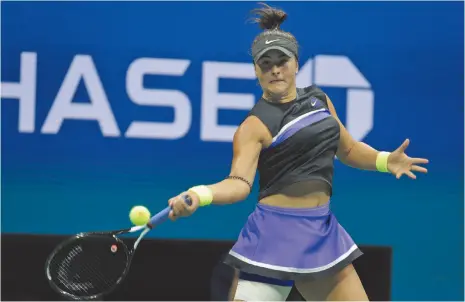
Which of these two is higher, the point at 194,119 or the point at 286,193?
the point at 194,119

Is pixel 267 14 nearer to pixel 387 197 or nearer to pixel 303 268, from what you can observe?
pixel 303 268

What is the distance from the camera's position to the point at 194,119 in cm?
629

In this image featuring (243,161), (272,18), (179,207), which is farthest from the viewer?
(272,18)

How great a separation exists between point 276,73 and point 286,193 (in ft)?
1.66

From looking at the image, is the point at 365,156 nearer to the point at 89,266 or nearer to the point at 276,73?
the point at 276,73

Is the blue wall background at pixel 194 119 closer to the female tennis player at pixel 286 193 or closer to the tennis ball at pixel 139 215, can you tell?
the female tennis player at pixel 286 193

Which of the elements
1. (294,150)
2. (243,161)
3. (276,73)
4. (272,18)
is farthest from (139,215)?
(272,18)

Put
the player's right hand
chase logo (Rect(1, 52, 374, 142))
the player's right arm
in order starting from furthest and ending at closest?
1. chase logo (Rect(1, 52, 374, 142))
2. the player's right arm
3. the player's right hand

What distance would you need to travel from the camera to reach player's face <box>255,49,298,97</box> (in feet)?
14.7

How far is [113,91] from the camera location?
6250 millimetres

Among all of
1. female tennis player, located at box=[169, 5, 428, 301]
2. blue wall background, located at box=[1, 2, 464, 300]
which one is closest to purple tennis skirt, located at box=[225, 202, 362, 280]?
female tennis player, located at box=[169, 5, 428, 301]

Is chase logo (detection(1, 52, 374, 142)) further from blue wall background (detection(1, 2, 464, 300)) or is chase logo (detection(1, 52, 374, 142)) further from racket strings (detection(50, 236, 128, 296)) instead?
racket strings (detection(50, 236, 128, 296))

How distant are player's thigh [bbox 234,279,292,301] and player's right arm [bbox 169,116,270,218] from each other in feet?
1.24

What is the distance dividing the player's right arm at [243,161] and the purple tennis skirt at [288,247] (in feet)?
0.67
